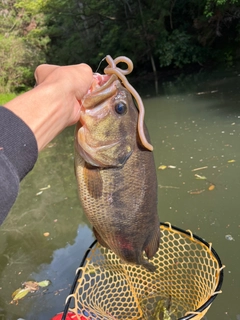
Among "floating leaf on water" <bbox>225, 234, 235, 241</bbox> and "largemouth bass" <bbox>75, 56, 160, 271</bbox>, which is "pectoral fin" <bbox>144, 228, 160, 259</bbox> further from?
"floating leaf on water" <bbox>225, 234, 235, 241</bbox>

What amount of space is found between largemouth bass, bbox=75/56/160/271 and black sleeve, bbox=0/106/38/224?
583 millimetres

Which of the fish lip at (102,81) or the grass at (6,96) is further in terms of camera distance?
the grass at (6,96)

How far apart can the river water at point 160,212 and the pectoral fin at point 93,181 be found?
1.64 metres

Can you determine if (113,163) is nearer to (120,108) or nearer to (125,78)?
(120,108)

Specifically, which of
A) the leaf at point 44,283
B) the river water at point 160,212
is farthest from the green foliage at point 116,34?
the leaf at point 44,283

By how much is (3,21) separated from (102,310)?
2666 centimetres

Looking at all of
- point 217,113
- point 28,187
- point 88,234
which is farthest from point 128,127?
point 217,113

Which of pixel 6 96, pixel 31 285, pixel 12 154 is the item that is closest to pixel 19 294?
pixel 31 285

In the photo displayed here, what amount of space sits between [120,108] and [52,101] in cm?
46

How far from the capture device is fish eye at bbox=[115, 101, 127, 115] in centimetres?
194

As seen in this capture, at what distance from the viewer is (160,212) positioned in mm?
4473

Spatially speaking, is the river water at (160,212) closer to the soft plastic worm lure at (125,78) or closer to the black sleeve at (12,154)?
the soft plastic worm lure at (125,78)

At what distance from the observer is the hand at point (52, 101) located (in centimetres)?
147

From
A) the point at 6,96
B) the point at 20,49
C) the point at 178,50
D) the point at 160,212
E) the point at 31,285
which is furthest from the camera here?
the point at 20,49
